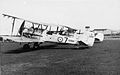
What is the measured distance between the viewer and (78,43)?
1511 cm

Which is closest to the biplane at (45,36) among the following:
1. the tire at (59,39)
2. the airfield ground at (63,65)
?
the tire at (59,39)

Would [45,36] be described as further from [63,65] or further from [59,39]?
[63,65]

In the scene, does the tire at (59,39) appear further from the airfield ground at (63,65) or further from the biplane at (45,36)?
the airfield ground at (63,65)

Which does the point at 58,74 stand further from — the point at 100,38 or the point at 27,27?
the point at 100,38

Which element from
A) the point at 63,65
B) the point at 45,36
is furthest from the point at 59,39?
the point at 63,65

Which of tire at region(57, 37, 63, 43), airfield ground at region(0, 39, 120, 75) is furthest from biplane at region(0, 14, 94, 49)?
airfield ground at region(0, 39, 120, 75)

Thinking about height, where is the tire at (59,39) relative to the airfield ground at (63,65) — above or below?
above

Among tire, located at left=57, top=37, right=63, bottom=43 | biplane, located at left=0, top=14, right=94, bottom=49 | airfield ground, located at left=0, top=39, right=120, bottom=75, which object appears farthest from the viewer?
tire, located at left=57, top=37, right=63, bottom=43

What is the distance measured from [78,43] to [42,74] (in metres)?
8.89

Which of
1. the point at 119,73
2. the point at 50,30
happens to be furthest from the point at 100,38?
the point at 119,73

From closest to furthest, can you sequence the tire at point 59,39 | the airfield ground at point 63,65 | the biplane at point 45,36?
the airfield ground at point 63,65 → the biplane at point 45,36 → the tire at point 59,39

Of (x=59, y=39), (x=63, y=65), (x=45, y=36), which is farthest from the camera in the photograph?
(x=45, y=36)

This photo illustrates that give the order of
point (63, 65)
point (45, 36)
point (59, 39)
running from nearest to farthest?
point (63, 65) < point (59, 39) < point (45, 36)

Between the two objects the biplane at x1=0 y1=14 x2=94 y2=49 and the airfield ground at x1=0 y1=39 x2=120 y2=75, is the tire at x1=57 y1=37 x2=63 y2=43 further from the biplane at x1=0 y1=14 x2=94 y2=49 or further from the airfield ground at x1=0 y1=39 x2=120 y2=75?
the airfield ground at x1=0 y1=39 x2=120 y2=75
